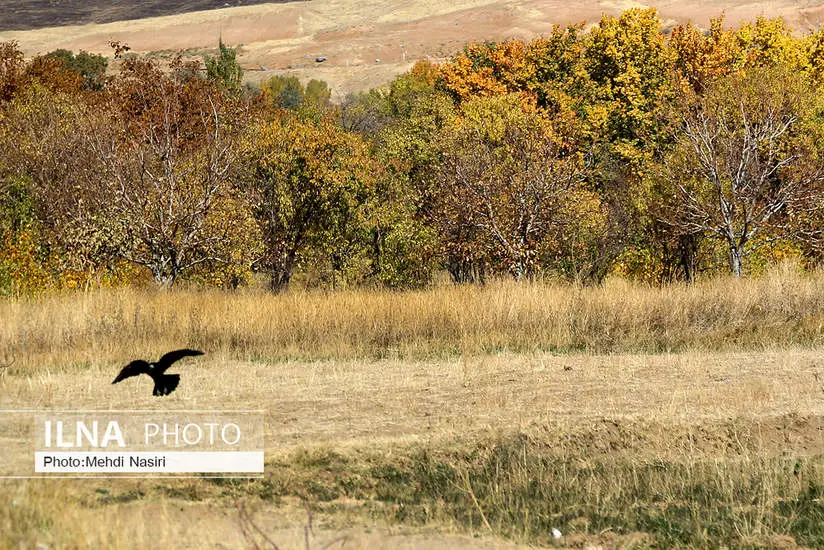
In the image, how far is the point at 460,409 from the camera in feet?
45.2

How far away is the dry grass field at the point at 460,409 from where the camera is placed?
9695mm

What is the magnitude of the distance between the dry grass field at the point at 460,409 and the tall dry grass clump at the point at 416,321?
1.8 inches

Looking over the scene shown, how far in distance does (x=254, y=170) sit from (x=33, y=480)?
66.6 feet

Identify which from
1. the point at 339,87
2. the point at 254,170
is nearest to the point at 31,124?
the point at 254,170

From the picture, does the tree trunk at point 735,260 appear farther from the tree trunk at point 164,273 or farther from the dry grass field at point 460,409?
the tree trunk at point 164,273

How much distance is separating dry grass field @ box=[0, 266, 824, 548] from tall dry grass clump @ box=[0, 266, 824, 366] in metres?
0.05

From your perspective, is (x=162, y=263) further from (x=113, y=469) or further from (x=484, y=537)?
Result: (x=484, y=537)

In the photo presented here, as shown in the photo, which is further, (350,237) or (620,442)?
(350,237)

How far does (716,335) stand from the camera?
18.3m

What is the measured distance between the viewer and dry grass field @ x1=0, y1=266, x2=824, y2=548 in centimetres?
970

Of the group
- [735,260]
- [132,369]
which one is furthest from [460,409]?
[735,260]

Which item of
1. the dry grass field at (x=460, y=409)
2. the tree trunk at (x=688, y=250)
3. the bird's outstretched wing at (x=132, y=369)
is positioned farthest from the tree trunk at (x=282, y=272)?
the bird's outstretched wing at (x=132, y=369)

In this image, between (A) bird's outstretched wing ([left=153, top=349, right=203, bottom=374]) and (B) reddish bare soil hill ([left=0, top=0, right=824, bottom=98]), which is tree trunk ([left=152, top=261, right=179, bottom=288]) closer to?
(A) bird's outstretched wing ([left=153, top=349, right=203, bottom=374])

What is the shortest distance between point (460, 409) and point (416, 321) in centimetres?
467
